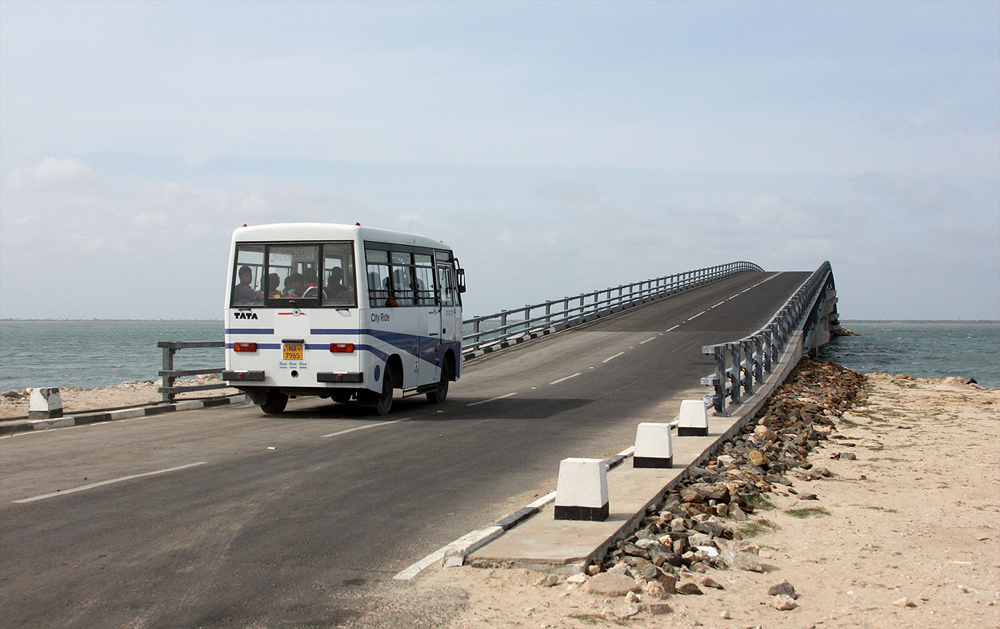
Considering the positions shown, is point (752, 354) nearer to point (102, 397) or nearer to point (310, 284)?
point (310, 284)

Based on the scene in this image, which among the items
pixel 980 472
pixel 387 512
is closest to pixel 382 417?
pixel 387 512

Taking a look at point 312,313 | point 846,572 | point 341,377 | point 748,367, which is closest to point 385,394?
point 341,377

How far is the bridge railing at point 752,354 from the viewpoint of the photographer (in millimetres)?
14711

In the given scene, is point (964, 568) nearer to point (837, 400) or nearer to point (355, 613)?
point (355, 613)

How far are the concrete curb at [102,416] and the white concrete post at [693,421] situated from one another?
1013cm

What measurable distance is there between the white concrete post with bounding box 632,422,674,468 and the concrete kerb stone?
222 mm

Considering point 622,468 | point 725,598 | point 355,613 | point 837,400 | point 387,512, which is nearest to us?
point 355,613

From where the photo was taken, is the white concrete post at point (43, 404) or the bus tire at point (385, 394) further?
the bus tire at point (385, 394)

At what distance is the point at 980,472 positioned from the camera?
12.0m

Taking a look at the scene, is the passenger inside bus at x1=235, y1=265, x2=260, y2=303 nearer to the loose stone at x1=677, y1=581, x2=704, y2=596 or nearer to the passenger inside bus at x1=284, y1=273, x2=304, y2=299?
the passenger inside bus at x1=284, y1=273, x2=304, y2=299

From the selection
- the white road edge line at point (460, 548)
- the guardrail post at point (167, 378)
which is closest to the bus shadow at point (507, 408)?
the guardrail post at point (167, 378)

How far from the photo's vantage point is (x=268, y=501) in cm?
845

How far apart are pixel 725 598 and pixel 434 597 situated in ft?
6.18

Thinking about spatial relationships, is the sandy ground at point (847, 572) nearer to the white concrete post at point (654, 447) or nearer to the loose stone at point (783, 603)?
the loose stone at point (783, 603)
